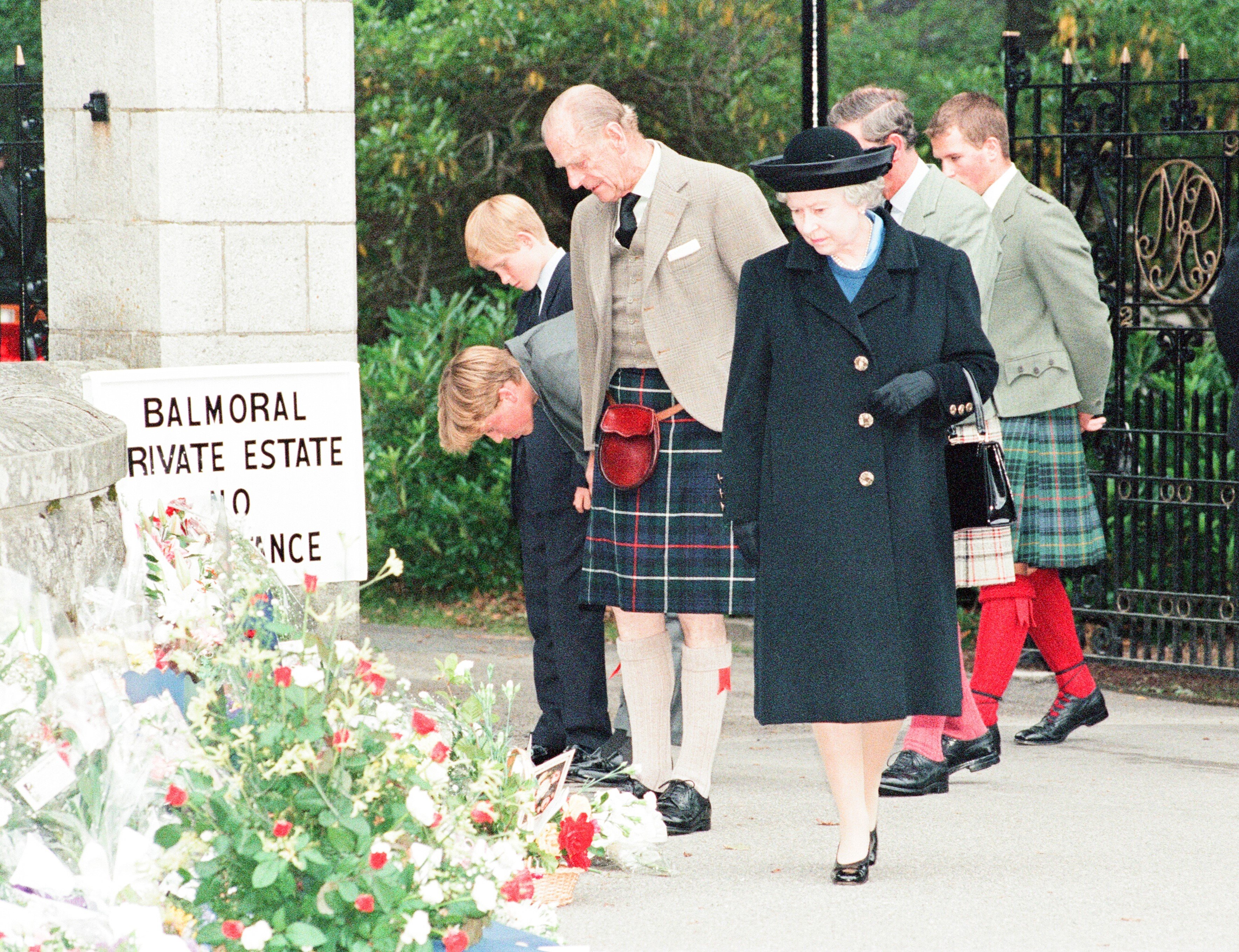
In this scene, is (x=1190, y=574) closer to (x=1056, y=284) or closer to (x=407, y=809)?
(x=1056, y=284)

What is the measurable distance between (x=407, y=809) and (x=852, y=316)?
1.66 meters

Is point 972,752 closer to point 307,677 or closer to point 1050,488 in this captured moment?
point 1050,488

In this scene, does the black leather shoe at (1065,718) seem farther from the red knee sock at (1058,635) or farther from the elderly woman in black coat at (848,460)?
the elderly woman in black coat at (848,460)

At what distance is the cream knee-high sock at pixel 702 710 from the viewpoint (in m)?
4.87

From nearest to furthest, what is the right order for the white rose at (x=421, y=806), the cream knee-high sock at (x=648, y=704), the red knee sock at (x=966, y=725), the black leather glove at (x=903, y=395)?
the white rose at (x=421, y=806) → the black leather glove at (x=903, y=395) → the cream knee-high sock at (x=648, y=704) → the red knee sock at (x=966, y=725)

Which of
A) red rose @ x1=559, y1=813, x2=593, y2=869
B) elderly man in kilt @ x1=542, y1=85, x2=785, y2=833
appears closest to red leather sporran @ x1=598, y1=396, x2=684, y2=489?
elderly man in kilt @ x1=542, y1=85, x2=785, y2=833

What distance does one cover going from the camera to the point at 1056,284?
5734 mm

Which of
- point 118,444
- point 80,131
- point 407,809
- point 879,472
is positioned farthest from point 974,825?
point 80,131

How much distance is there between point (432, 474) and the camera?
31.5 feet

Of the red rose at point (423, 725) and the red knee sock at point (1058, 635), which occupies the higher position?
the red rose at point (423, 725)

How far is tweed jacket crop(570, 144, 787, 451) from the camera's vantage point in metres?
4.85

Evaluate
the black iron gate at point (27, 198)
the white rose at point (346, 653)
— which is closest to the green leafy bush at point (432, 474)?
the black iron gate at point (27, 198)

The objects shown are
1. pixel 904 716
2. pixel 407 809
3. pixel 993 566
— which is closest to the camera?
pixel 407 809

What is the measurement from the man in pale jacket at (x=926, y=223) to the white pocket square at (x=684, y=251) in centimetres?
68
